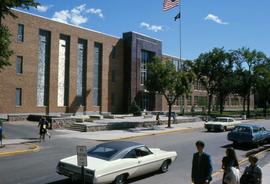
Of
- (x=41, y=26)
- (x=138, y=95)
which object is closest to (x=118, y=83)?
(x=138, y=95)

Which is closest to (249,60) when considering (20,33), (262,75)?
(262,75)

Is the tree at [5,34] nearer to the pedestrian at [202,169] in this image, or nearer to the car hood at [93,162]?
the car hood at [93,162]

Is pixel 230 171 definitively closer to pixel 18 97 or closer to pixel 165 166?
pixel 165 166


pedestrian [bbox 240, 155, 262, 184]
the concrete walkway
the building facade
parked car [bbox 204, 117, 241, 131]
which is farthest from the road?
the building facade

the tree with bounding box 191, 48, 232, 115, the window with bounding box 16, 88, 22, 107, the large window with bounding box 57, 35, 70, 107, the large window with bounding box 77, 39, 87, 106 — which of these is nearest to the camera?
the window with bounding box 16, 88, 22, 107

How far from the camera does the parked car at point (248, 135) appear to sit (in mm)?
22703

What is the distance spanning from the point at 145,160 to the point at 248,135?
11961mm

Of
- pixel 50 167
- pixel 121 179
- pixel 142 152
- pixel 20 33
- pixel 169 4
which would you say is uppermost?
pixel 169 4

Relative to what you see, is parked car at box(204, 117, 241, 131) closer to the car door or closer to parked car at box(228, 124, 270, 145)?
parked car at box(228, 124, 270, 145)

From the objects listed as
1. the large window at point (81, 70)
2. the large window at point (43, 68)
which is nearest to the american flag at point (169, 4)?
the large window at point (43, 68)

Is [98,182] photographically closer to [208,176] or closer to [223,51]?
[208,176]

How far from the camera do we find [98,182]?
10.6 meters

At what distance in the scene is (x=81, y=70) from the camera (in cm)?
5294

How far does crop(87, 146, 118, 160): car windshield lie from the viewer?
1177 centimetres
